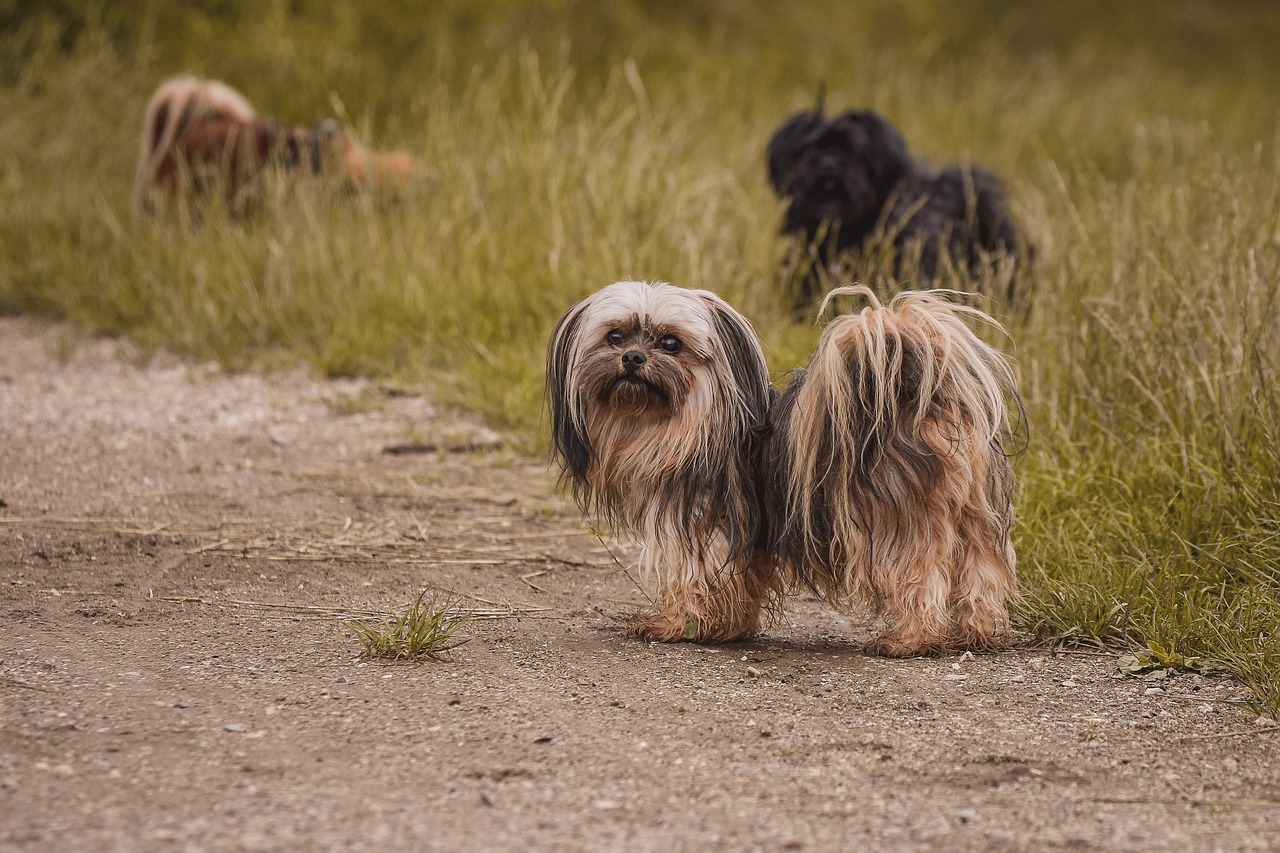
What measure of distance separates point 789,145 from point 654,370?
161 inches

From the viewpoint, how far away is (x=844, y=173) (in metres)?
7.33

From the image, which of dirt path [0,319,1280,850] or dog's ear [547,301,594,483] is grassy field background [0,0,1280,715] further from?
dog's ear [547,301,594,483]

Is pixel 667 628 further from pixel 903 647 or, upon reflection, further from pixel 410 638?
pixel 410 638

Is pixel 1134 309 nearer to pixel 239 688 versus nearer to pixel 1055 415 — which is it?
pixel 1055 415

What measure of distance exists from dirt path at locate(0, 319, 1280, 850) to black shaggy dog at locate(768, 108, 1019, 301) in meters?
2.65

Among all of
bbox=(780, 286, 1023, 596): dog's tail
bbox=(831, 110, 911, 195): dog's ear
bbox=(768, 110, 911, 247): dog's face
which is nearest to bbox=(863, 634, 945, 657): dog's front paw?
bbox=(780, 286, 1023, 596): dog's tail

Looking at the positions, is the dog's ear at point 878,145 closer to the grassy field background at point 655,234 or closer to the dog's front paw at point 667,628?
the grassy field background at point 655,234

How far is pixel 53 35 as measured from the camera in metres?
12.5

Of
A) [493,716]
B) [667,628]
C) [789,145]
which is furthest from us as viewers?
[789,145]

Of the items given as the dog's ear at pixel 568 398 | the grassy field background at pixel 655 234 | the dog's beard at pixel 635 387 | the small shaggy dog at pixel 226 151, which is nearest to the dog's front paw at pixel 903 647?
the grassy field background at pixel 655 234

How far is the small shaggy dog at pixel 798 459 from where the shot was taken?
3783mm

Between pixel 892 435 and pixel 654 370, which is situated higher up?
pixel 654 370

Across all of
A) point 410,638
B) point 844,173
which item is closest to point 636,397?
point 410,638

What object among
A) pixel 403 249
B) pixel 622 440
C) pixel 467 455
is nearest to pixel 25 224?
pixel 403 249
